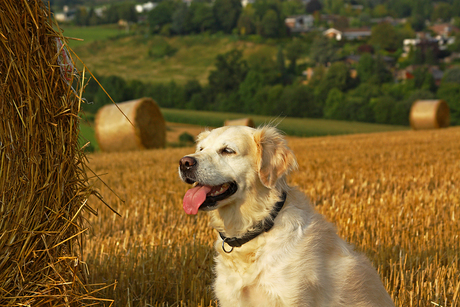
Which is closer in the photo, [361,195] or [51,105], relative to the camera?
[51,105]

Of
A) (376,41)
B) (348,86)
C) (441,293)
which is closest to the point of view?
(441,293)

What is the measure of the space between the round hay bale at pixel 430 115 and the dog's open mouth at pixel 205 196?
2327cm

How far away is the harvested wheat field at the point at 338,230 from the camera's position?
3.62 meters

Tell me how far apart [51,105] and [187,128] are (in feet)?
98.2

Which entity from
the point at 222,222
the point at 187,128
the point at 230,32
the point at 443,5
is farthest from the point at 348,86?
the point at 443,5

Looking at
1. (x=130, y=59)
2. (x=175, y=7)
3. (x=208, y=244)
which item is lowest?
(x=130, y=59)

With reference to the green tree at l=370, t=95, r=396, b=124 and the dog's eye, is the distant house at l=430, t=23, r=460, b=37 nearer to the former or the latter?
the green tree at l=370, t=95, r=396, b=124

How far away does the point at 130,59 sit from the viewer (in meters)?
80.9

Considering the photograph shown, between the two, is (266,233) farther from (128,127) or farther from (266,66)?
(266,66)

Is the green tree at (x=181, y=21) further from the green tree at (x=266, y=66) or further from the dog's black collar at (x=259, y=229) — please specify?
the dog's black collar at (x=259, y=229)

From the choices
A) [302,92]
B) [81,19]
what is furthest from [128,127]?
[81,19]

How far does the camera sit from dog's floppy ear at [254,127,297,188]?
119 inches

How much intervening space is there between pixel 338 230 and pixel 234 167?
2112 mm

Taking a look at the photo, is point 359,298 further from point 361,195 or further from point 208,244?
point 361,195
